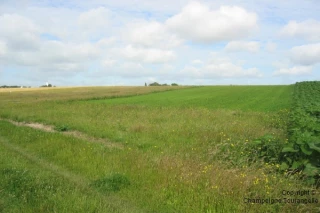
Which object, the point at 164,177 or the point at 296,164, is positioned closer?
the point at 296,164

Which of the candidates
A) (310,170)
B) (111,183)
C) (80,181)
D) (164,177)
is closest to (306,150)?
(310,170)

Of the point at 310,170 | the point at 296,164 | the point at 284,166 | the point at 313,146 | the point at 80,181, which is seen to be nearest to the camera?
the point at 310,170

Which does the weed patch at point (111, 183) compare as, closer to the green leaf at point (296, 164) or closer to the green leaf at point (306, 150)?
the green leaf at point (296, 164)

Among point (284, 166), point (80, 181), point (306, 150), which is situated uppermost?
point (306, 150)

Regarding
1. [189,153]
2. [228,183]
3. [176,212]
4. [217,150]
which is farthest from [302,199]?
[189,153]

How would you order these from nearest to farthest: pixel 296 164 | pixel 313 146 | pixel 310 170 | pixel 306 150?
pixel 310 170 → pixel 313 146 → pixel 306 150 → pixel 296 164

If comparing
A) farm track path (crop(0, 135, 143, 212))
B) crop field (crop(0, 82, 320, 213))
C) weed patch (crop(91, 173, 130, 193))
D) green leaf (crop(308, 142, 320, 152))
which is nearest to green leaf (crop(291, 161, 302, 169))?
crop field (crop(0, 82, 320, 213))

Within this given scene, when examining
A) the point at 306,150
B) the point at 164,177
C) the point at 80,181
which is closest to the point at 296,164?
the point at 306,150

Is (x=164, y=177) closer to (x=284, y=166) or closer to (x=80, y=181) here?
(x=80, y=181)

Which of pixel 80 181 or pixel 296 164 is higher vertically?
pixel 296 164

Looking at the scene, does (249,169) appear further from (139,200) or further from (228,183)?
(139,200)

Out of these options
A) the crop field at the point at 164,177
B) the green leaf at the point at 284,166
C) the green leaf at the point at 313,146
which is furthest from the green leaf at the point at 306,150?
the green leaf at the point at 284,166

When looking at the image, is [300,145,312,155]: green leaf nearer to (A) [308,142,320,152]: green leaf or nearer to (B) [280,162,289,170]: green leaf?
(A) [308,142,320,152]: green leaf

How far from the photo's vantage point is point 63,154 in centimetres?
1092
